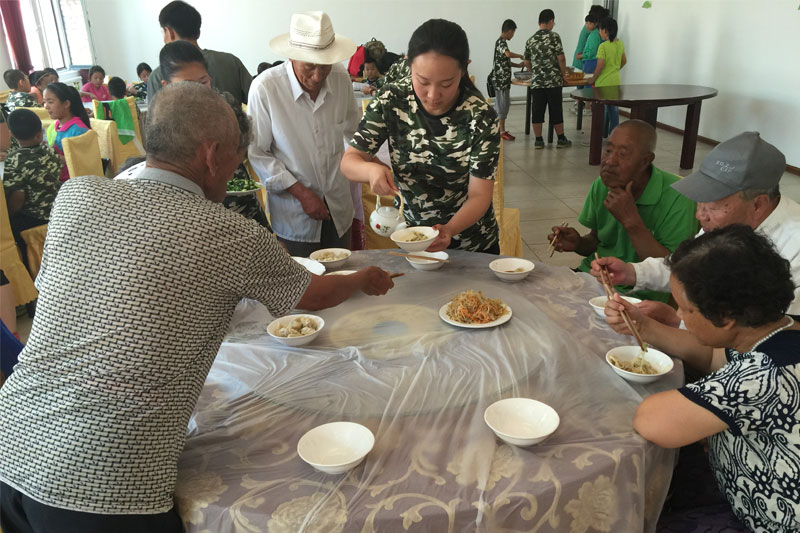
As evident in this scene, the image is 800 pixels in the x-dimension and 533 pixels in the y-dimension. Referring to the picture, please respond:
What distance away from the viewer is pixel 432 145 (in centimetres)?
215

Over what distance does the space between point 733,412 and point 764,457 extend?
17cm

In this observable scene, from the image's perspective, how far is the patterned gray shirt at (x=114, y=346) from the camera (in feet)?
3.49

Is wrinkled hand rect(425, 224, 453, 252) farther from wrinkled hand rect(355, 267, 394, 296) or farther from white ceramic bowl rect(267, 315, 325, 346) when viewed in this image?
white ceramic bowl rect(267, 315, 325, 346)

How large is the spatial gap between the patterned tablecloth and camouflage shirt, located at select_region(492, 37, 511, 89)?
7395mm

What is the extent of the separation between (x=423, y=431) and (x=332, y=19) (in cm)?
1168

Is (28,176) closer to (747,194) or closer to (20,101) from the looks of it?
(20,101)

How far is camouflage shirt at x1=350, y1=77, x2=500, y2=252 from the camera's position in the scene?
2.10m

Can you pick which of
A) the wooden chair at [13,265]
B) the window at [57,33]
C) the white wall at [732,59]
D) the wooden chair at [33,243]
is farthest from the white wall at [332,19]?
the wooden chair at [13,265]

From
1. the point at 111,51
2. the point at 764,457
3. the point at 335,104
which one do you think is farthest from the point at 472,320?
the point at 111,51

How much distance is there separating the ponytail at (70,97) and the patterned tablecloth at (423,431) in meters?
3.66

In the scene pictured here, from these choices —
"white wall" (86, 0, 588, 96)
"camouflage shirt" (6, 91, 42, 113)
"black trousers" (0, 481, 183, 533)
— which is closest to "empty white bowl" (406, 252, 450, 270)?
"black trousers" (0, 481, 183, 533)

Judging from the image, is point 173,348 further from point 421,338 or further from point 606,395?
point 606,395

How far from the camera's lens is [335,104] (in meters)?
2.70

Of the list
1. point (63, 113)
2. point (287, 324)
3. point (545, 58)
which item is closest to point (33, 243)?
point (63, 113)
